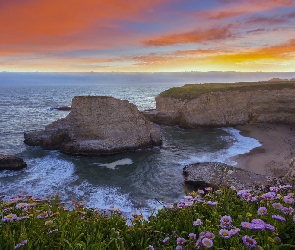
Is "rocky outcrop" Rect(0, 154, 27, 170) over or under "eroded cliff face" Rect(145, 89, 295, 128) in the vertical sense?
under

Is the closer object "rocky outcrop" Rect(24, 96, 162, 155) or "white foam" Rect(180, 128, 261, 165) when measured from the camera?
"white foam" Rect(180, 128, 261, 165)

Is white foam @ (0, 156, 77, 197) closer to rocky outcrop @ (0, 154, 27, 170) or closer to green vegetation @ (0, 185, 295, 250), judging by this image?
rocky outcrop @ (0, 154, 27, 170)

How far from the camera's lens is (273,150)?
37094 mm

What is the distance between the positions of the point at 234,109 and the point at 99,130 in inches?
1231

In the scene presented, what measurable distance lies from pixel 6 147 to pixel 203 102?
36262mm

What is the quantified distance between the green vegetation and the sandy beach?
76.1 feet

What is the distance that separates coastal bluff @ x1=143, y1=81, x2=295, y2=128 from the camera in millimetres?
56750

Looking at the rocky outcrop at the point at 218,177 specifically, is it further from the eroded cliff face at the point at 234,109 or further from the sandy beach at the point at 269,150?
the eroded cliff face at the point at 234,109

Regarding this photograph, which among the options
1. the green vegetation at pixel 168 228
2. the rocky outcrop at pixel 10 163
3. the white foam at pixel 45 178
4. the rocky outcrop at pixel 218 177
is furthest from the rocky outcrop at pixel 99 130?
the green vegetation at pixel 168 228

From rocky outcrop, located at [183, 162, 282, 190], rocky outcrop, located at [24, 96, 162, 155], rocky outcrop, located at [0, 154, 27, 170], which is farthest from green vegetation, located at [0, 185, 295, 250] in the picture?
rocky outcrop, located at [24, 96, 162, 155]

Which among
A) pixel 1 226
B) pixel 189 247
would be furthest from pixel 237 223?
pixel 1 226

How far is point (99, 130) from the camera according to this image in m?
38.7

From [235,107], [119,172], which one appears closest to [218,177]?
[119,172]

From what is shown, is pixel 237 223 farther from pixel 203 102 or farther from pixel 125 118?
pixel 203 102
